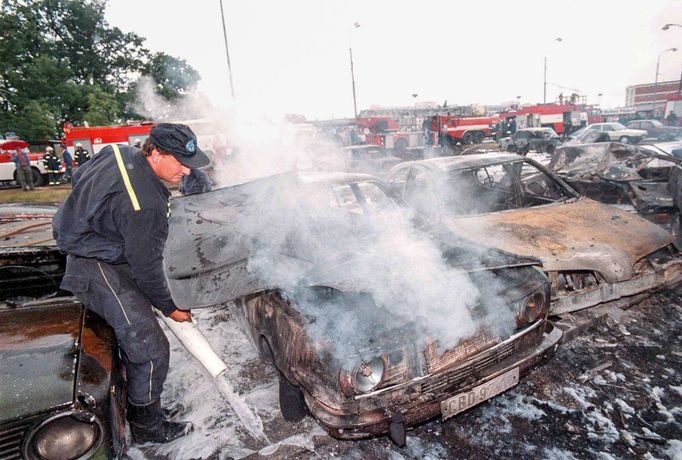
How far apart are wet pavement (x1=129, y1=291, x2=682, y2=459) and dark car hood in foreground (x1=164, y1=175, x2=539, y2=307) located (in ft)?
2.97

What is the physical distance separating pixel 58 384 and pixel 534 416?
2727 millimetres

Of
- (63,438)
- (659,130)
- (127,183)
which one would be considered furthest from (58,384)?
(659,130)

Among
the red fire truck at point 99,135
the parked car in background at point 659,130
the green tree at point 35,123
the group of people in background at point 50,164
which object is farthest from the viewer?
the green tree at point 35,123

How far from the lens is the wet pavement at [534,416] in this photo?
2.32 metres

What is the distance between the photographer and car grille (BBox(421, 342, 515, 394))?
2.12 meters

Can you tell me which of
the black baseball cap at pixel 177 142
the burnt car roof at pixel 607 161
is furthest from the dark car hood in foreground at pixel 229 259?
the burnt car roof at pixel 607 161

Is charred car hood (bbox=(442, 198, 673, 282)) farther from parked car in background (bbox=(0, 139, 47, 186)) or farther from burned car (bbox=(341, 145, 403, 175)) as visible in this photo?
parked car in background (bbox=(0, 139, 47, 186))

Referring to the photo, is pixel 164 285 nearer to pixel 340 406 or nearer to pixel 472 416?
pixel 340 406

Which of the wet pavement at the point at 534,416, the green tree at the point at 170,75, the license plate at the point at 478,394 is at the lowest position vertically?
the wet pavement at the point at 534,416

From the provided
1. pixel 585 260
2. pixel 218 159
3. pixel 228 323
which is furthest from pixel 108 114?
pixel 585 260

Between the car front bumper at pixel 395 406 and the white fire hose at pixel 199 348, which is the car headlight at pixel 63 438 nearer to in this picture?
the white fire hose at pixel 199 348

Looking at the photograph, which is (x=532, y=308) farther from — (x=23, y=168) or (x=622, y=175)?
(x=23, y=168)

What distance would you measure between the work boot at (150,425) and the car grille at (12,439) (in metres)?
0.78

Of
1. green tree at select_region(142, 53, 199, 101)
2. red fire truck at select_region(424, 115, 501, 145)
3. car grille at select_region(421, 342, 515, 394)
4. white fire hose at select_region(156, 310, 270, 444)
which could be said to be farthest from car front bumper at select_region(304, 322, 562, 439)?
red fire truck at select_region(424, 115, 501, 145)
